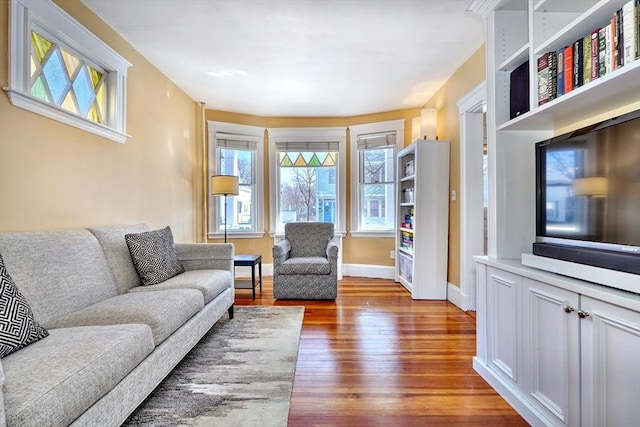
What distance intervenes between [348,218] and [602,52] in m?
3.79

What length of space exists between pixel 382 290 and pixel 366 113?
8.45 feet

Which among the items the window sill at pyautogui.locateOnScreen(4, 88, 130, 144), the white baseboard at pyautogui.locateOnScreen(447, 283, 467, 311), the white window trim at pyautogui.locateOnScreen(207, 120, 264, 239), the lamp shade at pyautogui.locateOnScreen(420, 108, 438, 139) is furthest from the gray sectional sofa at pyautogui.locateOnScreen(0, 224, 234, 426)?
the lamp shade at pyautogui.locateOnScreen(420, 108, 438, 139)

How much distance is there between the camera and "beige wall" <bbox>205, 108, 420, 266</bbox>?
480cm

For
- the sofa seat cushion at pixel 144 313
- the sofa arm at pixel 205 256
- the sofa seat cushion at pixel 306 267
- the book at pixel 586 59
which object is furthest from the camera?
the sofa seat cushion at pixel 306 267

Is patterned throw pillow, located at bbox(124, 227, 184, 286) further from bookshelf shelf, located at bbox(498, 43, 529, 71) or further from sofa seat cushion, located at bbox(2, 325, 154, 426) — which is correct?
bookshelf shelf, located at bbox(498, 43, 529, 71)

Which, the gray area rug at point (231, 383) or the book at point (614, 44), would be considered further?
the gray area rug at point (231, 383)

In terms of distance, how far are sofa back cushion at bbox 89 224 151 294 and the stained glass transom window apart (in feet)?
2.91

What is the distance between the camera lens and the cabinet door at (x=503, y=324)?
1701mm

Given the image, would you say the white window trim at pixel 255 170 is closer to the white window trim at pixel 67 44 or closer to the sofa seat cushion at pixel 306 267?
the sofa seat cushion at pixel 306 267

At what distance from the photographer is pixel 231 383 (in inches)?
73.9

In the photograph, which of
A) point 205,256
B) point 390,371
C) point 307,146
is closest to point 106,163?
point 205,256

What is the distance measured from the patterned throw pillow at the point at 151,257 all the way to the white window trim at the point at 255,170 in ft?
6.60

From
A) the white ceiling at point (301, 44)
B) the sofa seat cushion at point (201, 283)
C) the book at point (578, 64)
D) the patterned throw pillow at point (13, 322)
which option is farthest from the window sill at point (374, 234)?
the patterned throw pillow at point (13, 322)

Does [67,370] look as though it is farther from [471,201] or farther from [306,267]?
[471,201]
